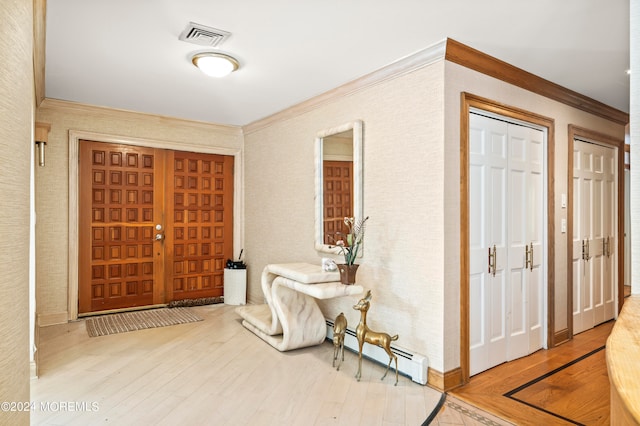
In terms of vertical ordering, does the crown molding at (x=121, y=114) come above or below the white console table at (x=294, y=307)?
above

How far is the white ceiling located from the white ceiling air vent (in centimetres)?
5

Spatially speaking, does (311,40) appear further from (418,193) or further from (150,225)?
(150,225)

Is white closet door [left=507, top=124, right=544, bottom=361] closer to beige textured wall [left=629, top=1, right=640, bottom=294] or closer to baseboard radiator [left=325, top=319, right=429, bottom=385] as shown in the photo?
baseboard radiator [left=325, top=319, right=429, bottom=385]

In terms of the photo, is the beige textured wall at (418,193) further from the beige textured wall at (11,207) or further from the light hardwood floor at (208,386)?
the beige textured wall at (11,207)

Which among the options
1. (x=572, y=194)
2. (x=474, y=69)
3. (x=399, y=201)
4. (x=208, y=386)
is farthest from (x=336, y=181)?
(x=572, y=194)

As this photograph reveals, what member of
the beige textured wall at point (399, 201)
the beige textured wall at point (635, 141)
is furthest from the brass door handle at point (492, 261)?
the beige textured wall at point (635, 141)

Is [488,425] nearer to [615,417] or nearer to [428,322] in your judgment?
[428,322]

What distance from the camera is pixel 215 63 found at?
124 inches

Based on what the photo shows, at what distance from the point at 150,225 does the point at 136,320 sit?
1.20 m

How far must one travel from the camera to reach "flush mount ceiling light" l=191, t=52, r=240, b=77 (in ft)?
10.1

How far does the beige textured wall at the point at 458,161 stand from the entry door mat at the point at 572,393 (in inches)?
20.1

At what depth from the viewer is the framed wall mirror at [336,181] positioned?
3561mm

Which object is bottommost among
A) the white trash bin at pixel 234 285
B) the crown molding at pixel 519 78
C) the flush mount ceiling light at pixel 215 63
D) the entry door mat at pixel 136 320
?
the entry door mat at pixel 136 320

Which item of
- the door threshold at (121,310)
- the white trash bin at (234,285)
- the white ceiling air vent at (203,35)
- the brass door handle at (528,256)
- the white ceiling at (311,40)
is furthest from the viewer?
the white trash bin at (234,285)
